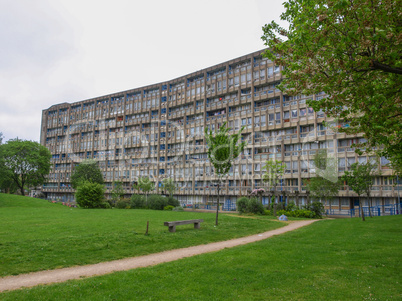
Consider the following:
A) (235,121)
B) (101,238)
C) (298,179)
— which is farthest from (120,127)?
(101,238)

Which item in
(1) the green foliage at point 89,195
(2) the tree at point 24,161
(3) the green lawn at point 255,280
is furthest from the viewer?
(2) the tree at point 24,161

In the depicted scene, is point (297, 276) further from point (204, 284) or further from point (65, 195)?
point (65, 195)

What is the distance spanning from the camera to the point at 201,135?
204 feet

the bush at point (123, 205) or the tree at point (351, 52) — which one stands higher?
the tree at point (351, 52)

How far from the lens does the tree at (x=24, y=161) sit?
6844 centimetres

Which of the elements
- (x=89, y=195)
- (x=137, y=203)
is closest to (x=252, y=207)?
(x=137, y=203)

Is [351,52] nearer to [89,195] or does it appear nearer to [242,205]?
[242,205]

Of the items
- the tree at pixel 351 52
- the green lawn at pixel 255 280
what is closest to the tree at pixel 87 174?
the green lawn at pixel 255 280

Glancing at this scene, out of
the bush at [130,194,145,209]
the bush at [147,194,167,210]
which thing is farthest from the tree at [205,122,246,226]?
the bush at [130,194,145,209]

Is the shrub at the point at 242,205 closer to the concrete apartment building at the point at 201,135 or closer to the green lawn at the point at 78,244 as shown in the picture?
the concrete apartment building at the point at 201,135

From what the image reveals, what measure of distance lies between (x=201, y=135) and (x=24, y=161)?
139 feet

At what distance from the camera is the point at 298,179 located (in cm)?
4753

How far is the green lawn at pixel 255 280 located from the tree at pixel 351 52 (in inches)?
156

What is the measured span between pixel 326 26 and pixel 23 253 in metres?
12.8
